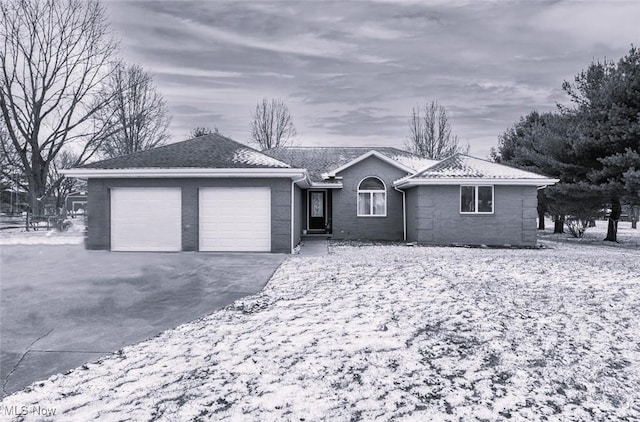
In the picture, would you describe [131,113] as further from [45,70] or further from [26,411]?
[26,411]

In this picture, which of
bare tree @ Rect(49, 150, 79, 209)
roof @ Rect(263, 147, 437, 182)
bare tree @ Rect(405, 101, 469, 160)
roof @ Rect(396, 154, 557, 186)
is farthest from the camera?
bare tree @ Rect(49, 150, 79, 209)

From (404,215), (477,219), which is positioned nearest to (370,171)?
(404,215)

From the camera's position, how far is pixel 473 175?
52.4ft

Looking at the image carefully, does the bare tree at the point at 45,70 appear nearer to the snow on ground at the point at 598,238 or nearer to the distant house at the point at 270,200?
the distant house at the point at 270,200

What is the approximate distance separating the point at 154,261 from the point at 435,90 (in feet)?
88.9

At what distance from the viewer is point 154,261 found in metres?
10.9

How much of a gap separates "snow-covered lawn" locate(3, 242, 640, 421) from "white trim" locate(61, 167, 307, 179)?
243 inches

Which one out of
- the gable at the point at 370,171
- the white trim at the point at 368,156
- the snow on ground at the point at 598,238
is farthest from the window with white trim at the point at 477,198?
the snow on ground at the point at 598,238

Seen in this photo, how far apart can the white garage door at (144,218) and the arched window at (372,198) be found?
346 inches

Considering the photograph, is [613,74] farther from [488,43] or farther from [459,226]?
[459,226]

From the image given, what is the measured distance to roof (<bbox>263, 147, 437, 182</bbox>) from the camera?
20.9 metres

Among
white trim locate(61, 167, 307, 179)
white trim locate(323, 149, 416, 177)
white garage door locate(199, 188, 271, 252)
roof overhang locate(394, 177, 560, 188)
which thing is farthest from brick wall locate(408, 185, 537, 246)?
white garage door locate(199, 188, 271, 252)

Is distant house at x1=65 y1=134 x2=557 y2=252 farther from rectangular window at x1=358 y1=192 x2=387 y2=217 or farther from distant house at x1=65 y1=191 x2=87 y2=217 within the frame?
distant house at x1=65 y1=191 x2=87 y2=217

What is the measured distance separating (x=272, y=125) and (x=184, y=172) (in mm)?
24883
